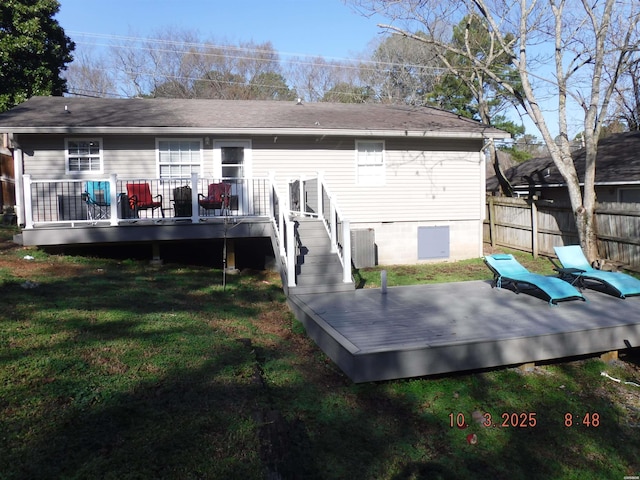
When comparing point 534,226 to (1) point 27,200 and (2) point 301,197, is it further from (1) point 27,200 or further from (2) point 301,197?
(1) point 27,200

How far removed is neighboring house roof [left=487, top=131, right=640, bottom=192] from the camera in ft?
47.7

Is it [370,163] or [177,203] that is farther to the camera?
[370,163]

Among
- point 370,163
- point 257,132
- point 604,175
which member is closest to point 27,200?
point 257,132

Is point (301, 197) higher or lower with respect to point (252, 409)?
higher

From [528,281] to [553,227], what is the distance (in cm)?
645

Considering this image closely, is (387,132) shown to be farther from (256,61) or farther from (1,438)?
(256,61)

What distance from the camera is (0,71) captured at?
18.5 m

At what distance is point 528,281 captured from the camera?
8.04m

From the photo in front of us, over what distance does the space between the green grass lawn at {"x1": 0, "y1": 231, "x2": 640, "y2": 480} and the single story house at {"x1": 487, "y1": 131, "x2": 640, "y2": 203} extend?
29.8 feet

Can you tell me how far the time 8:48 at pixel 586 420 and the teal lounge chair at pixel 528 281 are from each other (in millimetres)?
2387

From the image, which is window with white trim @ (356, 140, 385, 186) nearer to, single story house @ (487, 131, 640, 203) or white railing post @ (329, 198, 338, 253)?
white railing post @ (329, 198, 338, 253)

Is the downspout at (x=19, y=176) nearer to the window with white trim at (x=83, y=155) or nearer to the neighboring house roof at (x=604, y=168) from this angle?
the window with white trim at (x=83, y=155)

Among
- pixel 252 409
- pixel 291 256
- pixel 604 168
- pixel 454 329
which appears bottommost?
pixel 252 409

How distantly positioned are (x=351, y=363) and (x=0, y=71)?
62.6 ft
